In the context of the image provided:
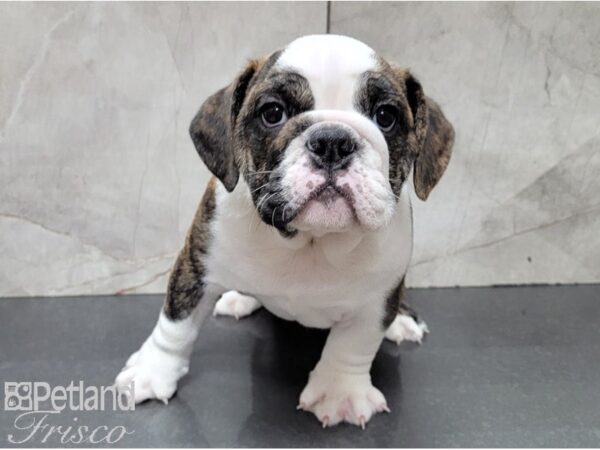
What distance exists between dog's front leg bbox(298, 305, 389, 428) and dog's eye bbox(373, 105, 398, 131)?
0.46 meters

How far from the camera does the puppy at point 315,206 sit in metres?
1.23

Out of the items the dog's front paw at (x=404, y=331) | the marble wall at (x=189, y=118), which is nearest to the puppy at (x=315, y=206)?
the dog's front paw at (x=404, y=331)

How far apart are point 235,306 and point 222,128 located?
0.83m

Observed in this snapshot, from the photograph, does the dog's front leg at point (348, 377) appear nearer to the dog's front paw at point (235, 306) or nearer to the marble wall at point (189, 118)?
the dog's front paw at point (235, 306)

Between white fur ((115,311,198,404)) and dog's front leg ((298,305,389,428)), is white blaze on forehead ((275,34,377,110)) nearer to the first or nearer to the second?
dog's front leg ((298,305,389,428))

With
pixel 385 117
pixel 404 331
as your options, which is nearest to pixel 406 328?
pixel 404 331

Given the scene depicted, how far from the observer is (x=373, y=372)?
184 cm

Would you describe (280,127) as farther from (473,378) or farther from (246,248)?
(473,378)

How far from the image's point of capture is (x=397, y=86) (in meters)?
1.41

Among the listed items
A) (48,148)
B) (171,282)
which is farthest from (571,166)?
(48,148)

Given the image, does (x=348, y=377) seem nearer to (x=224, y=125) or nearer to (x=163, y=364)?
(x=163, y=364)

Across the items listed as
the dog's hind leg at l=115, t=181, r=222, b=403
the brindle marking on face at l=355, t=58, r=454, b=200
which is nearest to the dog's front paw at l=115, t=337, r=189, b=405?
the dog's hind leg at l=115, t=181, r=222, b=403

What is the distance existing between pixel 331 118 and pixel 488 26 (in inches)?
43.4

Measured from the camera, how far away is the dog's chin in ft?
3.97
